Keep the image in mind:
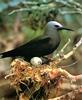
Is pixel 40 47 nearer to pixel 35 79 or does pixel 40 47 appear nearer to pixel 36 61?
pixel 36 61

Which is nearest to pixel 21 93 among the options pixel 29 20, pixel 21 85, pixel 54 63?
pixel 21 85

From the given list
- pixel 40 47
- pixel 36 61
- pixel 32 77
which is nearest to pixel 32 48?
pixel 40 47

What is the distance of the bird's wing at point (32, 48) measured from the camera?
8.57 meters

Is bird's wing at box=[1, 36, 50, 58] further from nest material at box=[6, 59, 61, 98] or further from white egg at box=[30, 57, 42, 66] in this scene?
nest material at box=[6, 59, 61, 98]

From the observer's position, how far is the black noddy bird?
8555 millimetres

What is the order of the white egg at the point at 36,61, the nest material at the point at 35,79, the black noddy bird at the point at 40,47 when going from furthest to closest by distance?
the black noddy bird at the point at 40,47, the white egg at the point at 36,61, the nest material at the point at 35,79

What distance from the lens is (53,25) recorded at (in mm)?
8789

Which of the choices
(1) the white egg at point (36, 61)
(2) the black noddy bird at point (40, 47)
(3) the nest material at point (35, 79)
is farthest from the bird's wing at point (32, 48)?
(3) the nest material at point (35, 79)

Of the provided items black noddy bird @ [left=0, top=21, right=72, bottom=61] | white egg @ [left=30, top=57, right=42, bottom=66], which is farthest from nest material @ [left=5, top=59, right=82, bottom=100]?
black noddy bird @ [left=0, top=21, right=72, bottom=61]

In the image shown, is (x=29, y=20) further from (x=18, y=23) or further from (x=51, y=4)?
(x=18, y=23)

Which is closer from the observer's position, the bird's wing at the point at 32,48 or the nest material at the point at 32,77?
the nest material at the point at 32,77

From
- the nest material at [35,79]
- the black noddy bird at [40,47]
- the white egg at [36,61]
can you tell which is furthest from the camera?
the black noddy bird at [40,47]

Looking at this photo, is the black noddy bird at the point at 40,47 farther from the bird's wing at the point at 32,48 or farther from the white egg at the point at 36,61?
the white egg at the point at 36,61

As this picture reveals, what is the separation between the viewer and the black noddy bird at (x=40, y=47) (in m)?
8.55
